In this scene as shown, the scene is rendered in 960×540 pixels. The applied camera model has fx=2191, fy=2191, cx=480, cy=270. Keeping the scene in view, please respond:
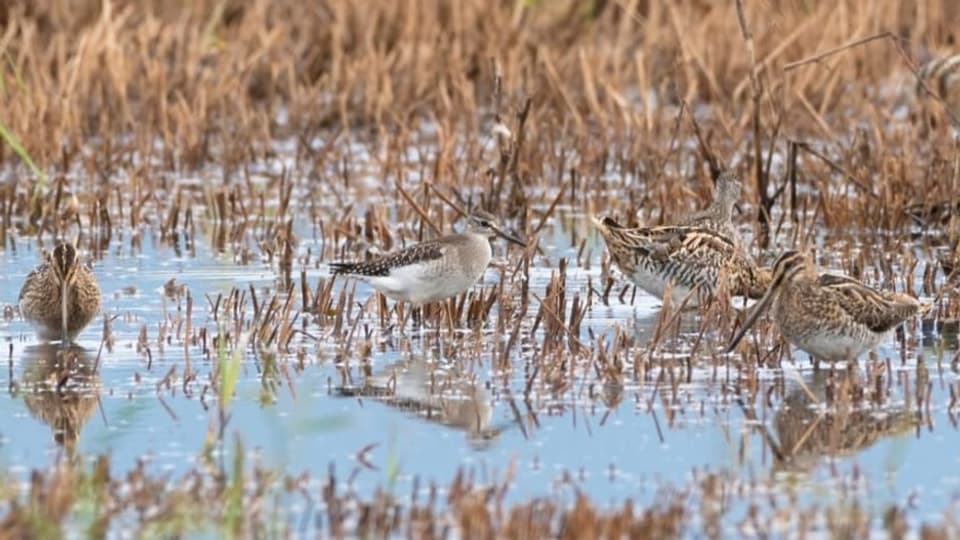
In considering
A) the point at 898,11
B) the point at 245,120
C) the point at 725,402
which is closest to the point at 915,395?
the point at 725,402

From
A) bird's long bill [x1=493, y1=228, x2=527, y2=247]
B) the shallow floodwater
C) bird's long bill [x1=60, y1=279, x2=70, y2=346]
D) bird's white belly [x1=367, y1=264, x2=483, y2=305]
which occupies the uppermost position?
bird's long bill [x1=493, y1=228, x2=527, y2=247]

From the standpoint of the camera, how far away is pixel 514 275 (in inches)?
387

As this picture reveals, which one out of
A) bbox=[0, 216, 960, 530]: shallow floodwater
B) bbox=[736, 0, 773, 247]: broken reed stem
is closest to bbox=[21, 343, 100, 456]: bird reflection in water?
bbox=[0, 216, 960, 530]: shallow floodwater

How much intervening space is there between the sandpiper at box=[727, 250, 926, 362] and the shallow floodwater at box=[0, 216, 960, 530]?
0.47ft

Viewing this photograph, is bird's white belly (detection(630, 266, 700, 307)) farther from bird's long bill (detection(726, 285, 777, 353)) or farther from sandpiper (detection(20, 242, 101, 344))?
sandpiper (detection(20, 242, 101, 344))

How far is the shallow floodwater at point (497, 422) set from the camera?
6.36 m

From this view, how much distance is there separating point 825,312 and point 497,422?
1.41 metres

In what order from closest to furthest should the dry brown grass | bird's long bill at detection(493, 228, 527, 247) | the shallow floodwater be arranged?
the shallow floodwater, bird's long bill at detection(493, 228, 527, 247), the dry brown grass

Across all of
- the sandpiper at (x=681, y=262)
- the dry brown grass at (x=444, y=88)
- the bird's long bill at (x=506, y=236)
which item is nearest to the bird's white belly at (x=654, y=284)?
the sandpiper at (x=681, y=262)

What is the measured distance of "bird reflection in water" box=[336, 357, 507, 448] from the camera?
7141mm

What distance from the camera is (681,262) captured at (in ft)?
31.8

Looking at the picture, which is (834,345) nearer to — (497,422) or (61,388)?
(497,422)

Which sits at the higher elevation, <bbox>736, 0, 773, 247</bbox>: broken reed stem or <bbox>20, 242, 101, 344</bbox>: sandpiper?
<bbox>736, 0, 773, 247</bbox>: broken reed stem

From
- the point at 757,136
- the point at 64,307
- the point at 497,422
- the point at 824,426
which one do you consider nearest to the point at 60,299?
the point at 64,307
